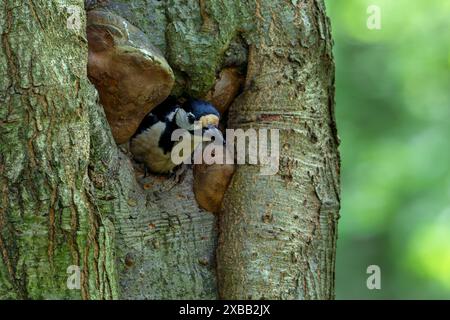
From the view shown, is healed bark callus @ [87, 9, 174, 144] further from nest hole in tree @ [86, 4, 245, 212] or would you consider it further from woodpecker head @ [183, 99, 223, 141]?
woodpecker head @ [183, 99, 223, 141]

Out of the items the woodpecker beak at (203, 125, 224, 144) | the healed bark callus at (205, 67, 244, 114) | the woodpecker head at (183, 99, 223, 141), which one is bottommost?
the woodpecker beak at (203, 125, 224, 144)

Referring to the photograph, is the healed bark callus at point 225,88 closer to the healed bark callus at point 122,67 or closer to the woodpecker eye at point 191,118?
the woodpecker eye at point 191,118

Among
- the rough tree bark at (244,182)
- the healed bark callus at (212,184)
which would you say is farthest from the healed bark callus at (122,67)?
the healed bark callus at (212,184)

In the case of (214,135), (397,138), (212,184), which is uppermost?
(397,138)

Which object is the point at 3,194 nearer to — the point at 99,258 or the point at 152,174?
the point at 99,258

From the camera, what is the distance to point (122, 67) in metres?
3.89

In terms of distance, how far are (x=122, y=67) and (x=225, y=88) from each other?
2.01ft

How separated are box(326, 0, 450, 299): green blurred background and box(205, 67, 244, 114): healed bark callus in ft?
Answer: 9.68

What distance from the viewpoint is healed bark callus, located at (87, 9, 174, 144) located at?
12.7ft

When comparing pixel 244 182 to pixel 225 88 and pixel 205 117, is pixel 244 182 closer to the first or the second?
pixel 205 117

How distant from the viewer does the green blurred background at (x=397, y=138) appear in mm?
6973

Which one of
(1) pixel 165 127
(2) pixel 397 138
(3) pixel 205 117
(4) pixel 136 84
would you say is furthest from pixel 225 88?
(2) pixel 397 138

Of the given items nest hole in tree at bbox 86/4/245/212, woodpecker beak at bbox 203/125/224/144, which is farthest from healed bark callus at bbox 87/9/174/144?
woodpecker beak at bbox 203/125/224/144

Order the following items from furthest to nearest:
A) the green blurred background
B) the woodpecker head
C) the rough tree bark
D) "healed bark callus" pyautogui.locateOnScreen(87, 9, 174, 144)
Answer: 1. the green blurred background
2. the woodpecker head
3. the rough tree bark
4. "healed bark callus" pyautogui.locateOnScreen(87, 9, 174, 144)
